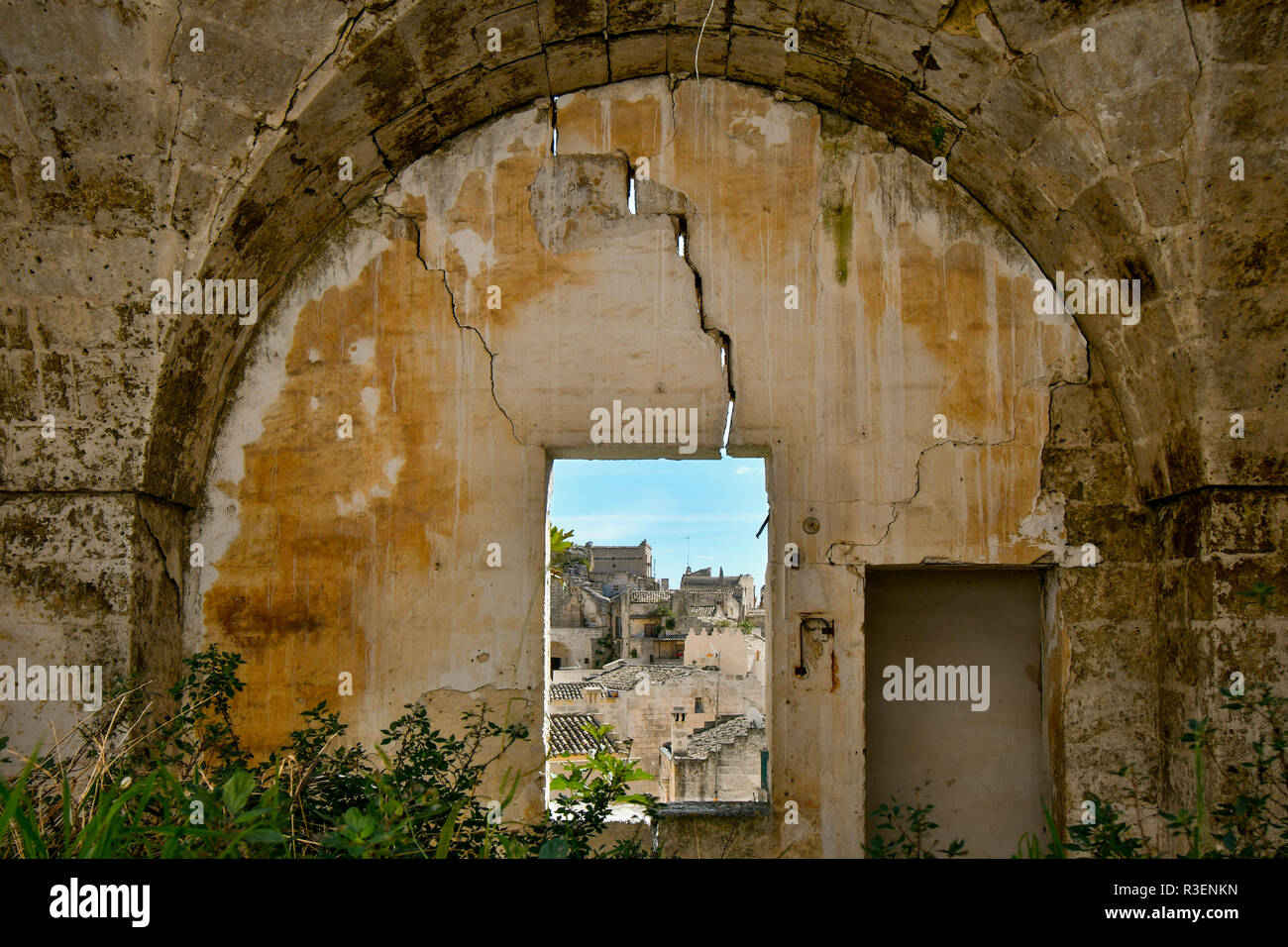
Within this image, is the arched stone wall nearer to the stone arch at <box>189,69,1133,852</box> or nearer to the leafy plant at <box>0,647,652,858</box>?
the stone arch at <box>189,69,1133,852</box>

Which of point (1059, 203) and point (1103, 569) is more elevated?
point (1059, 203)

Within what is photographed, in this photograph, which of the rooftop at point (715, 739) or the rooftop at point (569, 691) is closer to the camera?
the rooftop at point (715, 739)

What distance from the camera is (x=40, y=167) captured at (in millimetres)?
4238

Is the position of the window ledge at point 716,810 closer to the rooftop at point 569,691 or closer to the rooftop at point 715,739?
the rooftop at point 715,739

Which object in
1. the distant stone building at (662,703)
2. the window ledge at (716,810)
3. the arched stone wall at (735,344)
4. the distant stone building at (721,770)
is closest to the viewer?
the arched stone wall at (735,344)

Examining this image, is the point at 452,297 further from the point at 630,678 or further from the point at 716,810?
the point at 630,678

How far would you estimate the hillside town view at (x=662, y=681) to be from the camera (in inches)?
525

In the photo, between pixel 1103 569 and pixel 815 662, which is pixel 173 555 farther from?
pixel 1103 569

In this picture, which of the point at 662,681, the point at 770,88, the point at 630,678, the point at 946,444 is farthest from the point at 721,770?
the point at 770,88

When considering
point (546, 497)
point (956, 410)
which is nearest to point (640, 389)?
point (546, 497)

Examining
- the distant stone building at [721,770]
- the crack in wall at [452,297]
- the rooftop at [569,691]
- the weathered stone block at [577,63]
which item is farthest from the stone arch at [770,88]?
the rooftop at [569,691]

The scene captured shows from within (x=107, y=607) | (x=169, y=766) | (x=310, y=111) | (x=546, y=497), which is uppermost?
(x=310, y=111)
